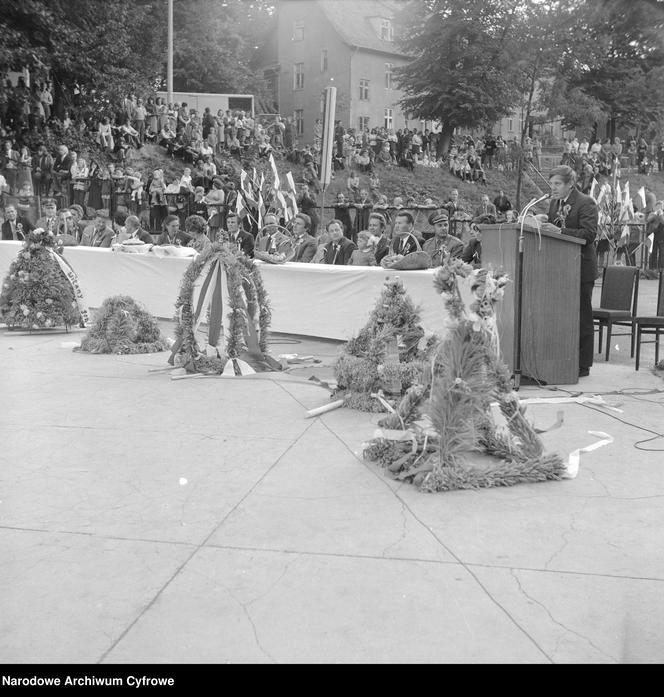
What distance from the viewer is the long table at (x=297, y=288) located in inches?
396

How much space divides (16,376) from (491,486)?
5.34 meters

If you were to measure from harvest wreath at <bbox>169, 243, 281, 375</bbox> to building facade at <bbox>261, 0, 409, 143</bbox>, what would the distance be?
45.9m

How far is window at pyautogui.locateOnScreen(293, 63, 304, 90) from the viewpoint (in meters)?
60.4

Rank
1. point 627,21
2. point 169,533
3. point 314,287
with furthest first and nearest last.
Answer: point 314,287, point 169,533, point 627,21

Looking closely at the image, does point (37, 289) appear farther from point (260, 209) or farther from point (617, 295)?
point (617, 295)

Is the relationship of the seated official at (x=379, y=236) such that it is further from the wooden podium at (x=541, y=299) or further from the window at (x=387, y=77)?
the window at (x=387, y=77)

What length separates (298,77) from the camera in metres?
60.6

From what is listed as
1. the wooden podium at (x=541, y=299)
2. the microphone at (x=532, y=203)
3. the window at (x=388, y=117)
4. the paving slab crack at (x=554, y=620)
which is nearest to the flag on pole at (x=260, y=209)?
the wooden podium at (x=541, y=299)

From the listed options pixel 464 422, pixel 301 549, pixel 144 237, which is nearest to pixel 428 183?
pixel 144 237

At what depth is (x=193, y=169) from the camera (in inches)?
1184

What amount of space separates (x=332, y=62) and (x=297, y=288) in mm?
50027

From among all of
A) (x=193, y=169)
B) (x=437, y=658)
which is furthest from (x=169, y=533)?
(x=193, y=169)

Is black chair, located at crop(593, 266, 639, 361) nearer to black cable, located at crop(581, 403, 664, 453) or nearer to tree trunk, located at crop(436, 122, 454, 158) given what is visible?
black cable, located at crop(581, 403, 664, 453)

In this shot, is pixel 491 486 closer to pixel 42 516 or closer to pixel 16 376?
pixel 42 516
